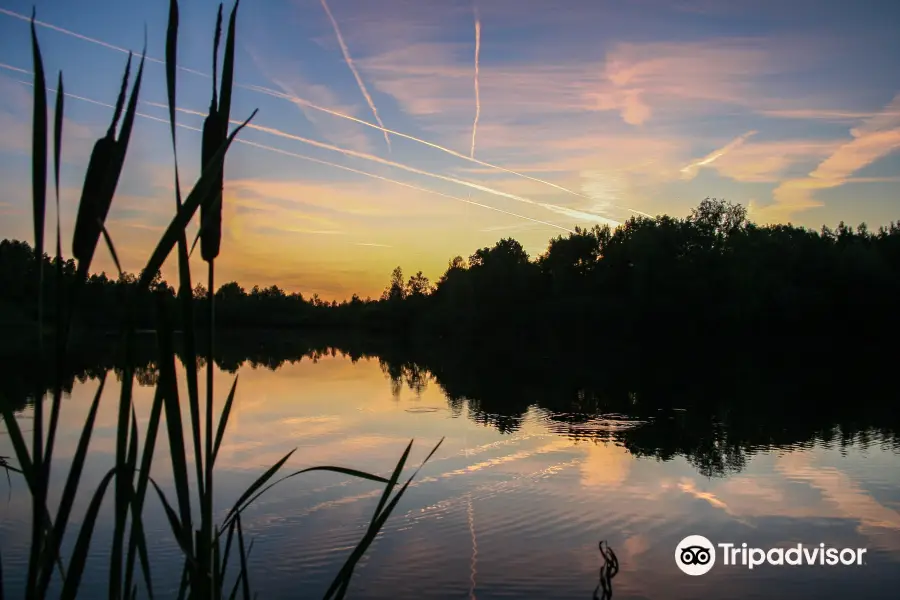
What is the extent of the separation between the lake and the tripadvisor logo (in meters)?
0.12

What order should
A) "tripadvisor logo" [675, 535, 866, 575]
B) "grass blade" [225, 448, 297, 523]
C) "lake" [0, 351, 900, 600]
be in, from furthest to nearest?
"tripadvisor logo" [675, 535, 866, 575], "lake" [0, 351, 900, 600], "grass blade" [225, 448, 297, 523]

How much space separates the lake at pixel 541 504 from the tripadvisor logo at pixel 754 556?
0.12 m

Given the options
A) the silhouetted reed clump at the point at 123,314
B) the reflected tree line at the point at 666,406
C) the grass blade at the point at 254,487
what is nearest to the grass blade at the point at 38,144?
the silhouetted reed clump at the point at 123,314

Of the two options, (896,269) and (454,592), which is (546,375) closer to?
(454,592)

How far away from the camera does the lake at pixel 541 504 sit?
22.6 feet

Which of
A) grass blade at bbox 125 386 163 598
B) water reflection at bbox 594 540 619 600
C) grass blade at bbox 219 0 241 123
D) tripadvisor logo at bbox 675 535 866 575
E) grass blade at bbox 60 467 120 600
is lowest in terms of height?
tripadvisor logo at bbox 675 535 866 575

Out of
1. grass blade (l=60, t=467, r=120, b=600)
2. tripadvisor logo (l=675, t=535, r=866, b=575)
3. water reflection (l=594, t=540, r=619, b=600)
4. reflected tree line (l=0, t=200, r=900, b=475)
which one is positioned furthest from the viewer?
reflected tree line (l=0, t=200, r=900, b=475)

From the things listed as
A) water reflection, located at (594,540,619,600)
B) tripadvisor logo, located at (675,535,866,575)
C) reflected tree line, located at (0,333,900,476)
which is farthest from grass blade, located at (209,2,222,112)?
reflected tree line, located at (0,333,900,476)

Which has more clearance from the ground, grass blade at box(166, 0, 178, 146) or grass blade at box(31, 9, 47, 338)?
grass blade at box(166, 0, 178, 146)

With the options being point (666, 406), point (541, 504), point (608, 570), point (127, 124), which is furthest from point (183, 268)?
point (666, 406)

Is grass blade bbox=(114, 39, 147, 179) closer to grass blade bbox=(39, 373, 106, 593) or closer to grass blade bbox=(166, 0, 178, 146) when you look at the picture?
grass blade bbox=(166, 0, 178, 146)

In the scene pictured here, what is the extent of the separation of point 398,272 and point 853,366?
94.9m

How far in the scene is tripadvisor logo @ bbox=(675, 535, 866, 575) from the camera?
734cm

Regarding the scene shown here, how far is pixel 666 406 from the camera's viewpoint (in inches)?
747
